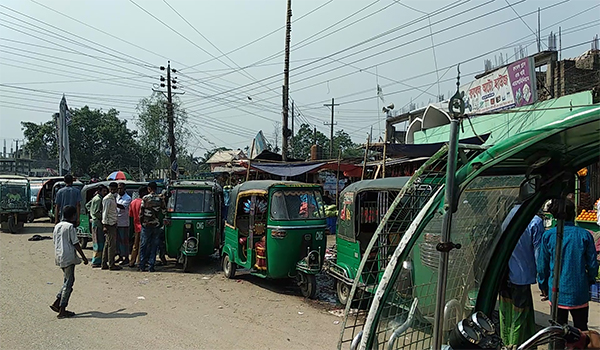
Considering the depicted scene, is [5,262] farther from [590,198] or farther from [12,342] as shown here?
[590,198]

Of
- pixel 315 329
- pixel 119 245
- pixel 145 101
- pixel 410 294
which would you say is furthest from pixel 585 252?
pixel 145 101

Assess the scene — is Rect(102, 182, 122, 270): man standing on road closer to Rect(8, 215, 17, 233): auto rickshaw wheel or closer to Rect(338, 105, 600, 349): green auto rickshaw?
Rect(338, 105, 600, 349): green auto rickshaw

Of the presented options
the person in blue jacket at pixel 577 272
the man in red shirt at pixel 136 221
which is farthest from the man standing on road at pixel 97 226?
the person in blue jacket at pixel 577 272

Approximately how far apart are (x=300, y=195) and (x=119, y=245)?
5163 millimetres

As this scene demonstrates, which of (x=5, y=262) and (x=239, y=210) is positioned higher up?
(x=239, y=210)

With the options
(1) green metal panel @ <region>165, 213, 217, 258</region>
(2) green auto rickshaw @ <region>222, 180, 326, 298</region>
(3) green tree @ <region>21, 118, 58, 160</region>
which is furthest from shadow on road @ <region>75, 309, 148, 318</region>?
(3) green tree @ <region>21, 118, 58, 160</region>

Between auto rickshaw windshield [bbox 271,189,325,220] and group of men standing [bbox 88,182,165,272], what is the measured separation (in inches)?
137

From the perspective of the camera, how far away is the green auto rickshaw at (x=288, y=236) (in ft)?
26.6

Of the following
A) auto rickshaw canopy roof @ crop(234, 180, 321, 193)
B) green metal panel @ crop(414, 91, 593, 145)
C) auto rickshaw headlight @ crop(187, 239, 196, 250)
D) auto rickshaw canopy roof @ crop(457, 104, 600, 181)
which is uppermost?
green metal panel @ crop(414, 91, 593, 145)

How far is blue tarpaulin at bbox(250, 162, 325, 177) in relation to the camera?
1482 centimetres

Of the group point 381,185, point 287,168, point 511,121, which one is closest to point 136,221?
point 287,168

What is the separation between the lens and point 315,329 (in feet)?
21.1

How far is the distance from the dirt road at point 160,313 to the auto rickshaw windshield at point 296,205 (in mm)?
1528

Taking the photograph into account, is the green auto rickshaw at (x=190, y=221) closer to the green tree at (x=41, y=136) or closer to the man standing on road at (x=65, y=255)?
the man standing on road at (x=65, y=255)
